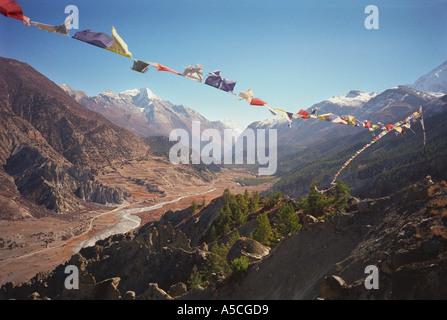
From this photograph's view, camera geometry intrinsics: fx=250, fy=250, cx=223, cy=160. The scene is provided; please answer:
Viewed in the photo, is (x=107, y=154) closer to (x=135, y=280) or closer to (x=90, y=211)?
(x=90, y=211)

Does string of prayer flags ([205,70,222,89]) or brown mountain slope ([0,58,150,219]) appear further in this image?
brown mountain slope ([0,58,150,219])

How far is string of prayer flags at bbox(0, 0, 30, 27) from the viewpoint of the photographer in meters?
8.90

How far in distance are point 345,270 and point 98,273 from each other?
83.7ft

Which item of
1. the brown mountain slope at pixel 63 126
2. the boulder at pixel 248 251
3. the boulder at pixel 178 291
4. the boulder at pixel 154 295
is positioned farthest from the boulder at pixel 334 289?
the brown mountain slope at pixel 63 126

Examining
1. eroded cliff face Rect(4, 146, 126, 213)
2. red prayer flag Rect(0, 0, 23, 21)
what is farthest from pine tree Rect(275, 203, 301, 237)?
eroded cliff face Rect(4, 146, 126, 213)

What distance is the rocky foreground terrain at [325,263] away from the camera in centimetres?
1062

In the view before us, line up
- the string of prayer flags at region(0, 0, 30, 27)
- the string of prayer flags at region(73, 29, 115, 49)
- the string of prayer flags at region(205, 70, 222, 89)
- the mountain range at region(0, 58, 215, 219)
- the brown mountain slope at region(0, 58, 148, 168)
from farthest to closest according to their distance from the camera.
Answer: the brown mountain slope at region(0, 58, 148, 168), the mountain range at region(0, 58, 215, 219), the string of prayer flags at region(205, 70, 222, 89), the string of prayer flags at region(73, 29, 115, 49), the string of prayer flags at region(0, 0, 30, 27)

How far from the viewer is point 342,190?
1101 inches

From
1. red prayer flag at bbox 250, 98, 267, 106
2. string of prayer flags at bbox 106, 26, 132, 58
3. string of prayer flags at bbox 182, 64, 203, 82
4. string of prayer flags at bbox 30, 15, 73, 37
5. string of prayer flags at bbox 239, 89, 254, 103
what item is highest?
string of prayer flags at bbox 30, 15, 73, 37

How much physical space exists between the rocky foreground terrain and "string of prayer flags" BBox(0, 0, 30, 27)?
1644 centimetres

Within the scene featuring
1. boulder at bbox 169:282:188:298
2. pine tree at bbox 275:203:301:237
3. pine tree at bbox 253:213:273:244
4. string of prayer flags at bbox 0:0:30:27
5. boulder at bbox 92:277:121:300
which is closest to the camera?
string of prayer flags at bbox 0:0:30:27

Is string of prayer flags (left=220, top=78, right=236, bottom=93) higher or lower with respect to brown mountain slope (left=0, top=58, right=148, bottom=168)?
lower

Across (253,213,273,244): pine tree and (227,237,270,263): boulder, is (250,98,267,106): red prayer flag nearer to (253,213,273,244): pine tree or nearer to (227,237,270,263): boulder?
(227,237,270,263): boulder
